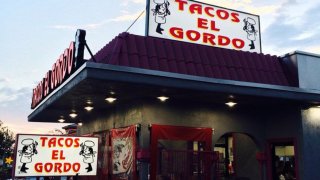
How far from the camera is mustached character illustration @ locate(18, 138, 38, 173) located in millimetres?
8914

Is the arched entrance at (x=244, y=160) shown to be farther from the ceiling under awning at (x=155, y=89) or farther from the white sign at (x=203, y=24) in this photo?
the white sign at (x=203, y=24)

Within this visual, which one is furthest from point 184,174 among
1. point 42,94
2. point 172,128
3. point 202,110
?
point 42,94

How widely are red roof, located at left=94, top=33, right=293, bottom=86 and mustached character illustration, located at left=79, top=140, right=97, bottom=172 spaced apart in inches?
104

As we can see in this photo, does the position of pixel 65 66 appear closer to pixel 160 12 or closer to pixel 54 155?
pixel 54 155

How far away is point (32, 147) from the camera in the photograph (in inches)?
357

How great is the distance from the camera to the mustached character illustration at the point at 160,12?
50.5 feet

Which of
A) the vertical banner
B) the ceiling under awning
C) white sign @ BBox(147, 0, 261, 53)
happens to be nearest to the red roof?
the ceiling under awning

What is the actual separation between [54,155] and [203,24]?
1043 centimetres

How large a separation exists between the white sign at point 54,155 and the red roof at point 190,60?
9.17 ft

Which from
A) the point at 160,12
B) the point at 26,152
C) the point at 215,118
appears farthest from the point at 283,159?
the point at 26,152

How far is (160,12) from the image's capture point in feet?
51.8

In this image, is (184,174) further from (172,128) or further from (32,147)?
(32,147)

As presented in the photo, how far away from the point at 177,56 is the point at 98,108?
246 inches

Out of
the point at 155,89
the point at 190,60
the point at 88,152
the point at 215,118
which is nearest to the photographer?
the point at 88,152
